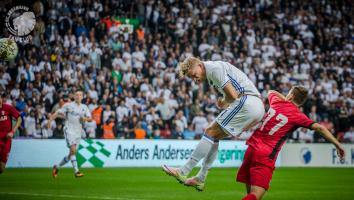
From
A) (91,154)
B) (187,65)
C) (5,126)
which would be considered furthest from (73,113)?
(187,65)

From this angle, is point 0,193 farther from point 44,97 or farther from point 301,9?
A: point 301,9

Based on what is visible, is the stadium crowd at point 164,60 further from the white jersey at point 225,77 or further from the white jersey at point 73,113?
the white jersey at point 225,77

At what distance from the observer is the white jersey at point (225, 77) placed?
11016mm

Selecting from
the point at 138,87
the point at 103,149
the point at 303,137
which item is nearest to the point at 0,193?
the point at 103,149

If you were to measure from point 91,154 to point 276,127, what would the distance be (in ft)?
57.3

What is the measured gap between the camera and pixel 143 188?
1741 centimetres

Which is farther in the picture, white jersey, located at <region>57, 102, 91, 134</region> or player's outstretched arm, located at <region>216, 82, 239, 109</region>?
white jersey, located at <region>57, 102, 91, 134</region>

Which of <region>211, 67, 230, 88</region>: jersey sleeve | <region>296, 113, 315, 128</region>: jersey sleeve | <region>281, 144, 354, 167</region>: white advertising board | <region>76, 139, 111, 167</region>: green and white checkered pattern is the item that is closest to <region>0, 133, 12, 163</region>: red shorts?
<region>211, 67, 230, 88</region>: jersey sleeve

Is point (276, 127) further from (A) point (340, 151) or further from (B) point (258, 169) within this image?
(A) point (340, 151)

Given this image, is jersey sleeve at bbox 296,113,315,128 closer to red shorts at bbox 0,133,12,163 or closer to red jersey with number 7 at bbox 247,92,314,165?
red jersey with number 7 at bbox 247,92,314,165

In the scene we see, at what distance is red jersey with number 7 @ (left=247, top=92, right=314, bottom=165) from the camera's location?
10.4 metres

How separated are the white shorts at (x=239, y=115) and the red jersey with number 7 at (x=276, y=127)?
709mm

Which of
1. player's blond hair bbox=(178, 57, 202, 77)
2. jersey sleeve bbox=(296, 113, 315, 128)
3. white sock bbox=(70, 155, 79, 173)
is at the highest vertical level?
player's blond hair bbox=(178, 57, 202, 77)

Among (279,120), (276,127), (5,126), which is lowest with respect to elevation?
(5,126)
